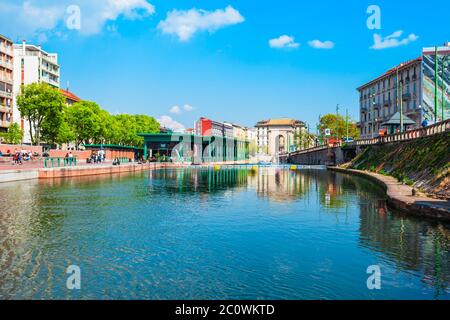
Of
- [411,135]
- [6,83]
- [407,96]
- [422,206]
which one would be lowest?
[422,206]

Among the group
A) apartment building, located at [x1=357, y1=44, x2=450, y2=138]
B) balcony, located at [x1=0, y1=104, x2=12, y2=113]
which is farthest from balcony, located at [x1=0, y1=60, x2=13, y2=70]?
apartment building, located at [x1=357, y1=44, x2=450, y2=138]

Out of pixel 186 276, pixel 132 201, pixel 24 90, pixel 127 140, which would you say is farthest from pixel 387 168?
pixel 127 140

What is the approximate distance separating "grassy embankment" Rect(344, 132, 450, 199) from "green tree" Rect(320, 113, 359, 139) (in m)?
71.4

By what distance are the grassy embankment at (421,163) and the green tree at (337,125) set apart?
71415 millimetres

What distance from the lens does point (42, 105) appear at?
69250mm

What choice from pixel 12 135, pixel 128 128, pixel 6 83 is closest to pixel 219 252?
pixel 12 135

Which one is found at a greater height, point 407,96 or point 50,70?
point 50,70

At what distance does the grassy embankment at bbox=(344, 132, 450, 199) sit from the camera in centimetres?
2362

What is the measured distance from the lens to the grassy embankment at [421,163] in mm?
23625

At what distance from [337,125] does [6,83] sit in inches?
3419

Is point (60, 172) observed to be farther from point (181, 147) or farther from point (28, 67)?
point (28, 67)

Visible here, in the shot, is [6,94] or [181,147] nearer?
[6,94]

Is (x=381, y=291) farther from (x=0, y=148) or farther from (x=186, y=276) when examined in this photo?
(x=0, y=148)

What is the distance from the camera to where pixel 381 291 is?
31.3 ft
